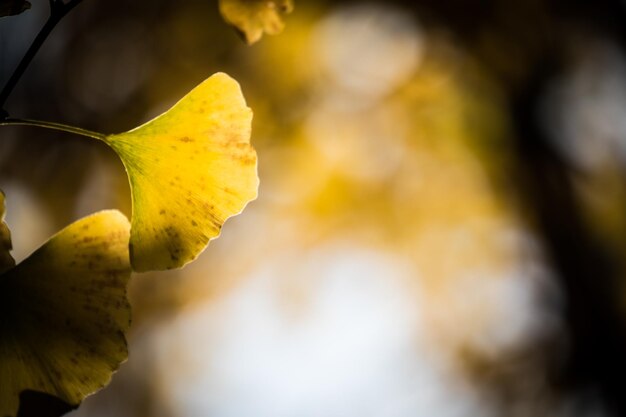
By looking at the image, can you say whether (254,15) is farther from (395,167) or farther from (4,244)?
(395,167)

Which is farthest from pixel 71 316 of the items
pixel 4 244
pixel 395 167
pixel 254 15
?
pixel 395 167

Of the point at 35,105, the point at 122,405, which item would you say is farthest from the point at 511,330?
the point at 35,105

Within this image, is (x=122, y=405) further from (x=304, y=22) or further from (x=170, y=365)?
(x=304, y=22)

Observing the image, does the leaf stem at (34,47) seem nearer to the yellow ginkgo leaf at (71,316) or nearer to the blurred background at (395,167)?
the yellow ginkgo leaf at (71,316)

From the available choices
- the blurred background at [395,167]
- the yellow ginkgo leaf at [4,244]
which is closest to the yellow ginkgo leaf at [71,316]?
the yellow ginkgo leaf at [4,244]

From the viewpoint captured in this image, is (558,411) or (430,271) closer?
(558,411)
